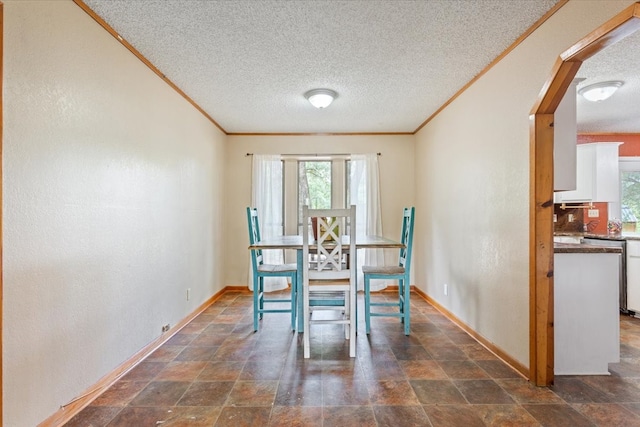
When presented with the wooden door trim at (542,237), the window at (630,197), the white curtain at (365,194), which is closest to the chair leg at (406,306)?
the wooden door trim at (542,237)

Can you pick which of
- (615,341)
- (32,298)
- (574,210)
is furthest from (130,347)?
(574,210)

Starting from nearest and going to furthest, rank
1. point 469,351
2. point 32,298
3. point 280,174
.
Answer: point 32,298 < point 469,351 < point 280,174

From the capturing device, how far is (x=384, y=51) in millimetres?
2361

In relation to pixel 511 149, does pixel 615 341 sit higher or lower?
lower

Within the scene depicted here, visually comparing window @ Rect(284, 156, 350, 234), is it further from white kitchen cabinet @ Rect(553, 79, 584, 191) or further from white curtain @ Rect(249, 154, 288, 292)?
white kitchen cabinet @ Rect(553, 79, 584, 191)

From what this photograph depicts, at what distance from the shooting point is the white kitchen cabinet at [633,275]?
11.1 ft

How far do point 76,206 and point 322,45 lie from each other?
74.1 inches

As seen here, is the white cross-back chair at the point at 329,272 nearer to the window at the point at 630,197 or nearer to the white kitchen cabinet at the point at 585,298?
the white kitchen cabinet at the point at 585,298

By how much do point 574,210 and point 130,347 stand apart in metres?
5.36

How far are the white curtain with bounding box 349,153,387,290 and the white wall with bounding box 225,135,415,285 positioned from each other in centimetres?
12

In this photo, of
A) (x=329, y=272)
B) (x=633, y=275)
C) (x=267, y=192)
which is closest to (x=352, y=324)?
(x=329, y=272)

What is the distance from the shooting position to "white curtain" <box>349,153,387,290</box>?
4637 millimetres

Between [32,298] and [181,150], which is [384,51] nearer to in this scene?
[181,150]

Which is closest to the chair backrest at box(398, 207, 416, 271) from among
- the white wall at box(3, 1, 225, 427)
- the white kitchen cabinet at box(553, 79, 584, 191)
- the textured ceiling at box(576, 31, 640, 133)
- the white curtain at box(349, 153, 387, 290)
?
the white kitchen cabinet at box(553, 79, 584, 191)
